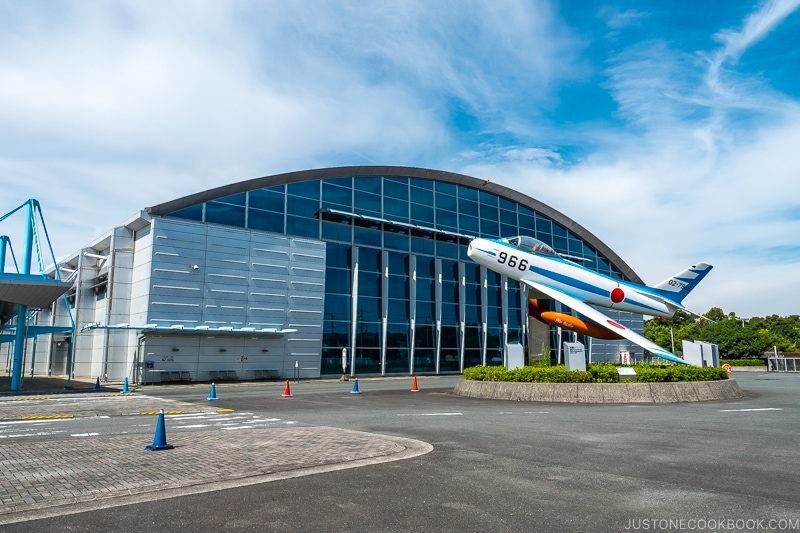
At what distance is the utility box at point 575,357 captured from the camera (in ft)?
62.5

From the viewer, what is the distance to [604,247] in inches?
2158

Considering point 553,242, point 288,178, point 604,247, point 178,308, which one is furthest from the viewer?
point 604,247

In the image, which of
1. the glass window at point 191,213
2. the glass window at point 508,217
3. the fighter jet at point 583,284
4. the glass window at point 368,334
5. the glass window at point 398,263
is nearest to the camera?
the fighter jet at point 583,284

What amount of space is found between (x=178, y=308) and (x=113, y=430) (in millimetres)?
20533

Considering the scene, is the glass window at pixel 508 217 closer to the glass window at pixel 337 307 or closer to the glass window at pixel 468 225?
the glass window at pixel 468 225

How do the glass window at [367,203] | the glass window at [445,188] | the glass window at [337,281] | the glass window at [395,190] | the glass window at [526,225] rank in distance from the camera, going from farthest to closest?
the glass window at [526,225]
the glass window at [445,188]
the glass window at [395,190]
the glass window at [367,203]
the glass window at [337,281]

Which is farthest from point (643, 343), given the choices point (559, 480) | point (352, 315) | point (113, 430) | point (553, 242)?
point (553, 242)

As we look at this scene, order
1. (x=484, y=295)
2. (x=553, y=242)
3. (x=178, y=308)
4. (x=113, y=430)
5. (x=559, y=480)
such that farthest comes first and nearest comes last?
(x=553, y=242), (x=484, y=295), (x=178, y=308), (x=113, y=430), (x=559, y=480)

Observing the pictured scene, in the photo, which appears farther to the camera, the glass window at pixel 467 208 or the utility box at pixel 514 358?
the glass window at pixel 467 208

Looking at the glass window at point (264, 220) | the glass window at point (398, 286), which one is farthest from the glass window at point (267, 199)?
the glass window at point (398, 286)

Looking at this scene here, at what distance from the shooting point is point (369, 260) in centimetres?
3919

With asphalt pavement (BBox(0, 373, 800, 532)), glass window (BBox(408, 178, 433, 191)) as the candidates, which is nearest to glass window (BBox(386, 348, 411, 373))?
glass window (BBox(408, 178, 433, 191))

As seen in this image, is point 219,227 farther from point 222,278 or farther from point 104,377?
point 104,377

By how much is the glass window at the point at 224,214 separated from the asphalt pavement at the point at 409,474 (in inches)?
835
